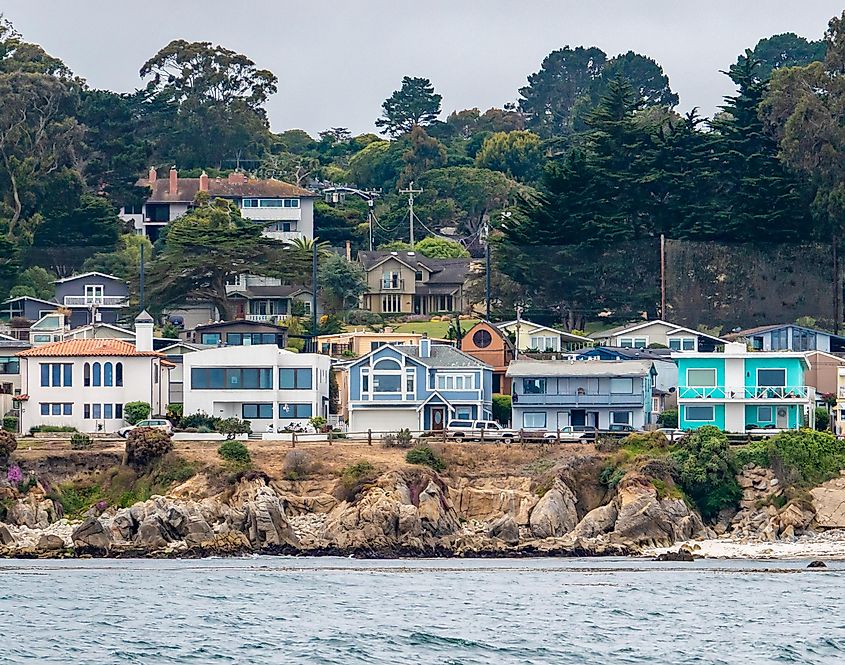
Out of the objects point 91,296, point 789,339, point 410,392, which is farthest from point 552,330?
point 91,296

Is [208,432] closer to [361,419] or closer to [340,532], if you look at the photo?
[361,419]

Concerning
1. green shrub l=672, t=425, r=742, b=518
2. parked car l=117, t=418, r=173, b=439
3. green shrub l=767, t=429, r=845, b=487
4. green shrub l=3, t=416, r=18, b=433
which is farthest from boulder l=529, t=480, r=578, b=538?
green shrub l=3, t=416, r=18, b=433

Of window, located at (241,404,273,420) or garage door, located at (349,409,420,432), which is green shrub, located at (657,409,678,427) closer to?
garage door, located at (349,409,420,432)

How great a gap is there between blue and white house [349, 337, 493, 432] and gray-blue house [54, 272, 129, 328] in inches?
1037

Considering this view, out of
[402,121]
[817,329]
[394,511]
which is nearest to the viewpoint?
[394,511]

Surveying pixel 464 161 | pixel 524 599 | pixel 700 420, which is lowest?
pixel 524 599

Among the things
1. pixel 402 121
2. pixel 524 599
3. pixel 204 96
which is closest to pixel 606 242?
pixel 524 599

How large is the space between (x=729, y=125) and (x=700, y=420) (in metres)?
27.8

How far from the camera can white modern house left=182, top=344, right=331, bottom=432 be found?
80.1m

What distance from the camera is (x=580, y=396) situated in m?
79.2

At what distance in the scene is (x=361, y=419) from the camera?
79.9 metres

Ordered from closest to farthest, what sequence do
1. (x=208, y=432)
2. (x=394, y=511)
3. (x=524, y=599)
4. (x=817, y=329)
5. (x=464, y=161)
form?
(x=524, y=599) → (x=394, y=511) → (x=208, y=432) → (x=817, y=329) → (x=464, y=161)

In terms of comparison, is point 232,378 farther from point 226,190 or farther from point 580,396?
point 226,190

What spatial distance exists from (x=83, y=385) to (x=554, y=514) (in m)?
20.7
